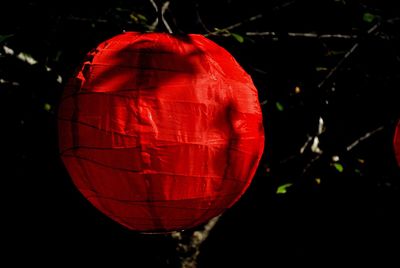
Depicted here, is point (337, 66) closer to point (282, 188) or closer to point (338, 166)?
point (338, 166)

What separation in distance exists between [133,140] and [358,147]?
2.41 metres

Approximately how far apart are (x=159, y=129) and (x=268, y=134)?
6.71 feet

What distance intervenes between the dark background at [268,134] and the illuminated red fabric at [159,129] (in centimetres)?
93

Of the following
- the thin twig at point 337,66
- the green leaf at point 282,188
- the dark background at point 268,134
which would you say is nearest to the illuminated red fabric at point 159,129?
the dark background at point 268,134

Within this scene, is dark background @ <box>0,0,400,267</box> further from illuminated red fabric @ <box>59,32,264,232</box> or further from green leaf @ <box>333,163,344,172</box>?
illuminated red fabric @ <box>59,32,264,232</box>

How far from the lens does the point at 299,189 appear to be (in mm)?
2543

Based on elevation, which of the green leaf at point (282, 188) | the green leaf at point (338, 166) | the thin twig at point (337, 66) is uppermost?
the thin twig at point (337, 66)

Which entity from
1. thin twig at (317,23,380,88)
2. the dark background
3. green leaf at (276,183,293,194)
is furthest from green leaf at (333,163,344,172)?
thin twig at (317,23,380,88)

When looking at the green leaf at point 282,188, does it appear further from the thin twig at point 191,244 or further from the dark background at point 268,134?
the thin twig at point 191,244

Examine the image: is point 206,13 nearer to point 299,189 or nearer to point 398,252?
point 299,189

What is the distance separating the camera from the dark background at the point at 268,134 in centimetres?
214

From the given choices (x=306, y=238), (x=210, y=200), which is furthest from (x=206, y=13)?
(x=306, y=238)

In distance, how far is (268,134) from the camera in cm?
287

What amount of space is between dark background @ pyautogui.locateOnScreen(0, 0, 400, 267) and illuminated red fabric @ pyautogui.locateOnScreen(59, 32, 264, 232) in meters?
0.93
